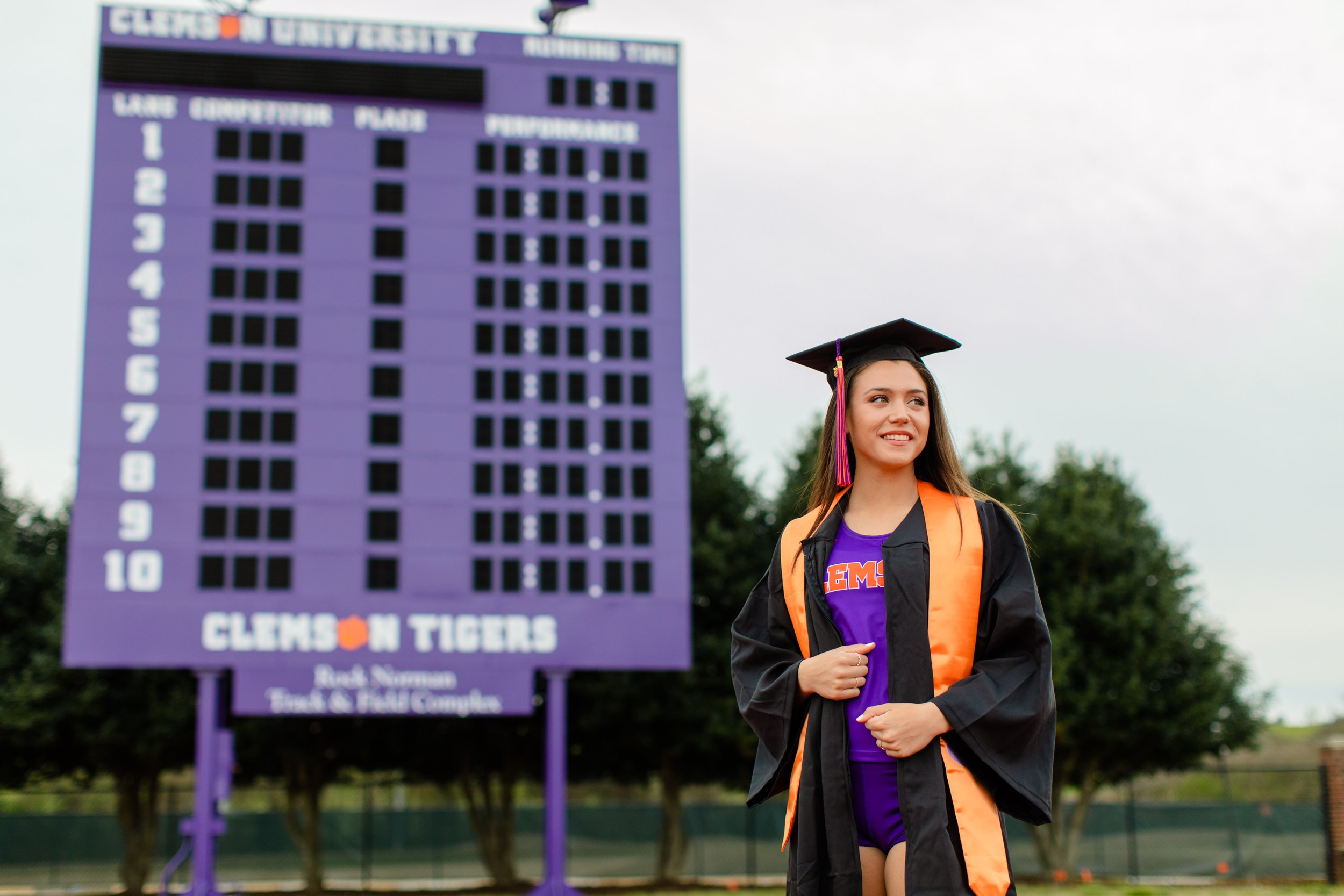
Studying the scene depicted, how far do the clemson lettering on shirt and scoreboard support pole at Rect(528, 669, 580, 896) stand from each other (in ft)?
38.0

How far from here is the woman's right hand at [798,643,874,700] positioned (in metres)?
2.66

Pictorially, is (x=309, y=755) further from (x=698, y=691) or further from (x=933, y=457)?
(x=933, y=457)

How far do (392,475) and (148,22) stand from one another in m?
5.79

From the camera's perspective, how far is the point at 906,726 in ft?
8.41

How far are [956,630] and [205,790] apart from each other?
42.9 feet

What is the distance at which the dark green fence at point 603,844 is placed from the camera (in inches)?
749

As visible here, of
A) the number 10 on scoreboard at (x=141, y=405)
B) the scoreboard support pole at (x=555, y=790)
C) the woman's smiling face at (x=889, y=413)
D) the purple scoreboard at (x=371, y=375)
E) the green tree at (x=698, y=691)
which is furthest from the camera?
the green tree at (x=698, y=691)

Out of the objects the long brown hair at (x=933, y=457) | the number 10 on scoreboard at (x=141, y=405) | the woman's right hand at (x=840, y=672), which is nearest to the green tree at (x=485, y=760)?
the number 10 on scoreboard at (x=141, y=405)

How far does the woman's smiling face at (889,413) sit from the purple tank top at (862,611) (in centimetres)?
19

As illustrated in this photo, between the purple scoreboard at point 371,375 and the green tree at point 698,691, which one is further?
the green tree at point 698,691

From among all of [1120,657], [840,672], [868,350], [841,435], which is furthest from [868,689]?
[1120,657]

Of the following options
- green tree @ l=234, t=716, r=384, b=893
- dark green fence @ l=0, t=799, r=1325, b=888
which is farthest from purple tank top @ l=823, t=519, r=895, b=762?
dark green fence @ l=0, t=799, r=1325, b=888

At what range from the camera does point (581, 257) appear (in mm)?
14523

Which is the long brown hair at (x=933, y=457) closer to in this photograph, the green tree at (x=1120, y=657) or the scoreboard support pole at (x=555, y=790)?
the scoreboard support pole at (x=555, y=790)
